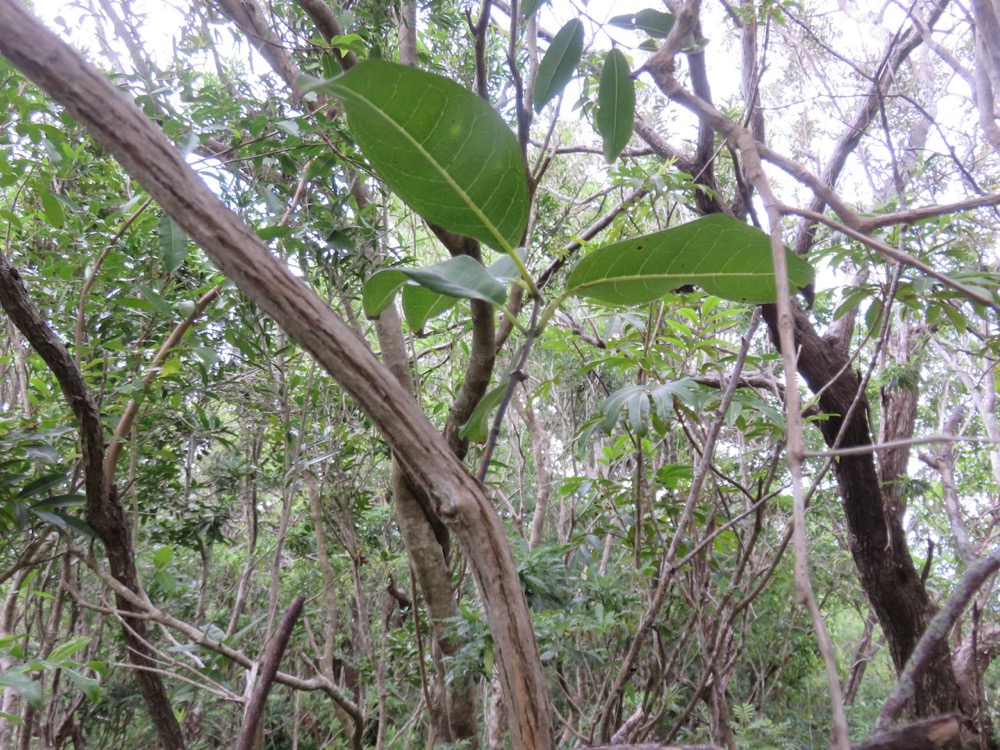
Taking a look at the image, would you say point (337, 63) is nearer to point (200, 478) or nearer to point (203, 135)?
point (203, 135)

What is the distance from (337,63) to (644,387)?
87 cm

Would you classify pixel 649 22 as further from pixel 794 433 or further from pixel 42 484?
pixel 42 484

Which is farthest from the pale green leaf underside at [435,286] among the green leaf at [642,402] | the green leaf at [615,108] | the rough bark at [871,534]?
the rough bark at [871,534]

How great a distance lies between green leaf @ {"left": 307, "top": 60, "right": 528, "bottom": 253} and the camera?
0.40 m

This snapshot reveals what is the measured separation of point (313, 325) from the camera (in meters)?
0.40

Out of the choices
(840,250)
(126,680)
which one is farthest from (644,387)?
(126,680)

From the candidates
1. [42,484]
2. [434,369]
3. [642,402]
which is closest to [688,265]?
[642,402]

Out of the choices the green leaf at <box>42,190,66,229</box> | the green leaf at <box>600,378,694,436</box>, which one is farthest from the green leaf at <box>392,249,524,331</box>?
the green leaf at <box>42,190,66,229</box>

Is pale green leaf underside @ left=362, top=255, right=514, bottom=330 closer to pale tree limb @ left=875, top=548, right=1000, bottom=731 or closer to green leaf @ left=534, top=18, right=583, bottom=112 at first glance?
green leaf @ left=534, top=18, right=583, bottom=112

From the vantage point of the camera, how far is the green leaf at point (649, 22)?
2.40ft

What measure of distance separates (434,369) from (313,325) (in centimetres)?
146

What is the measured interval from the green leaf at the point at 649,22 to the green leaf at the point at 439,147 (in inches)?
15.4

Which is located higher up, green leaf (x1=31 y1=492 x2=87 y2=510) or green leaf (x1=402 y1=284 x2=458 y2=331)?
green leaf (x1=402 y1=284 x2=458 y2=331)

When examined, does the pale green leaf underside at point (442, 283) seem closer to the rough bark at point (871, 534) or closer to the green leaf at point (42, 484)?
the green leaf at point (42, 484)
